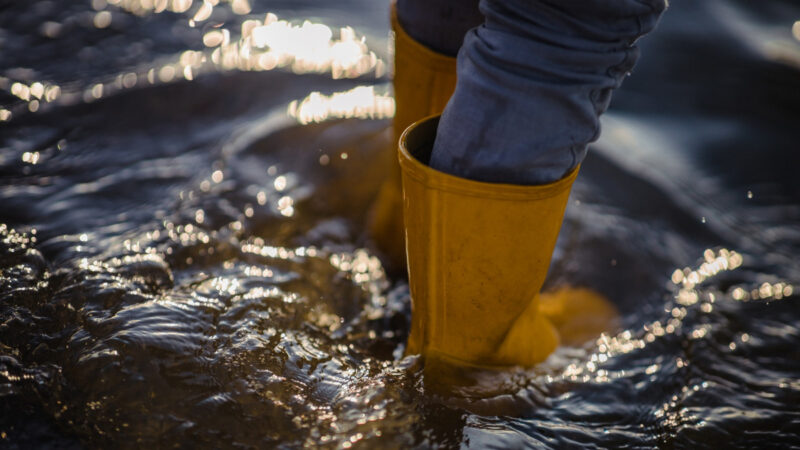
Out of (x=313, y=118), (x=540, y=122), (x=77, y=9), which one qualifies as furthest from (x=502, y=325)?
(x=77, y=9)

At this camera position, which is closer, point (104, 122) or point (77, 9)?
point (104, 122)

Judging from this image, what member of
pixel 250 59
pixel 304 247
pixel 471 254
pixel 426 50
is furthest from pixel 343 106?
pixel 471 254

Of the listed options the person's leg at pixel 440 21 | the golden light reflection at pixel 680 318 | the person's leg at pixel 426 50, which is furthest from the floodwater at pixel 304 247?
the person's leg at pixel 440 21

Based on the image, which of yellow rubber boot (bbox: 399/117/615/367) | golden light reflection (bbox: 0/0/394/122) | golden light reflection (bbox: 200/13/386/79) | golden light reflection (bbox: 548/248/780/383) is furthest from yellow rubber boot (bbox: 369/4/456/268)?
golden light reflection (bbox: 200/13/386/79)

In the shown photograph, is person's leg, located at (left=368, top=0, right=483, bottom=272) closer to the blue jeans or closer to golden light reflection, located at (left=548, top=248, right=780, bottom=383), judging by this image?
the blue jeans

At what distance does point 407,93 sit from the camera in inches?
56.6

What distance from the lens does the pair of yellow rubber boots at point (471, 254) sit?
1015mm

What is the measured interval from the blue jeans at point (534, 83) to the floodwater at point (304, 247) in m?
0.43

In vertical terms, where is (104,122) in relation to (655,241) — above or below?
above

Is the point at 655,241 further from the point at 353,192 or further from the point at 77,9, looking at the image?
the point at 77,9

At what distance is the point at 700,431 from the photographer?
1.18 metres

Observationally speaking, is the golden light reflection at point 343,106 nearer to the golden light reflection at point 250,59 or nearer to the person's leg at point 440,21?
the golden light reflection at point 250,59

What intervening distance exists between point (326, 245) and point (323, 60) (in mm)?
1129

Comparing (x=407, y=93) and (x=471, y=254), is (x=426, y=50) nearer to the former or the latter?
(x=407, y=93)
